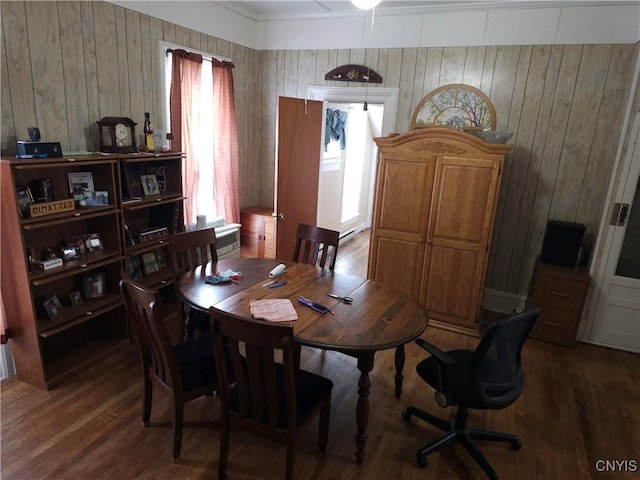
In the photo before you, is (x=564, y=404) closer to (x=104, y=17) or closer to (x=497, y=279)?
(x=497, y=279)

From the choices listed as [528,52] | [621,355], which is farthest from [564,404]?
[528,52]

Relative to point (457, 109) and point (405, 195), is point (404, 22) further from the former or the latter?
point (405, 195)

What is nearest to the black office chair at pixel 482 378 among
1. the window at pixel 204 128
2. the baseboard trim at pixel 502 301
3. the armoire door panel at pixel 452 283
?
the armoire door panel at pixel 452 283

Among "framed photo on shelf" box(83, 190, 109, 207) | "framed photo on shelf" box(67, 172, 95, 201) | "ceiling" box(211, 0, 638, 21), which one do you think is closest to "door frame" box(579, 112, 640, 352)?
"ceiling" box(211, 0, 638, 21)

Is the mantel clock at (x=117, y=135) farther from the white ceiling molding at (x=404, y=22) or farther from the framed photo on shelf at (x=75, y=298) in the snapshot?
the framed photo on shelf at (x=75, y=298)

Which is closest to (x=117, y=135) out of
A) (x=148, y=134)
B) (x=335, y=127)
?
(x=148, y=134)

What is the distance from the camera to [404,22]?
12.4 ft

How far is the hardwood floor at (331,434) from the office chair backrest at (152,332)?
0.42m

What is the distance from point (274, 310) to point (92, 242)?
60.1 inches

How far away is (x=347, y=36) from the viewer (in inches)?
159

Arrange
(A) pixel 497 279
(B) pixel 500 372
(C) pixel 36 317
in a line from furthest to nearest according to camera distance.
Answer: (A) pixel 497 279
(C) pixel 36 317
(B) pixel 500 372

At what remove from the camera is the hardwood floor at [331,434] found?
203cm

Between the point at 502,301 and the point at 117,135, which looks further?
the point at 502,301

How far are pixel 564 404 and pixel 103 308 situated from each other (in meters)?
3.12
